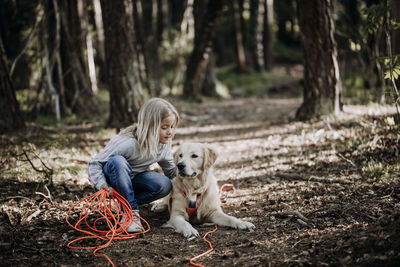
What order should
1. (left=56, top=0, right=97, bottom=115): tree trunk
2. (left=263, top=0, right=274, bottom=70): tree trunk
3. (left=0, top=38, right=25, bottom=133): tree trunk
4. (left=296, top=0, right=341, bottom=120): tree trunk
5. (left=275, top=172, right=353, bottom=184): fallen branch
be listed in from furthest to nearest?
1. (left=263, top=0, right=274, bottom=70): tree trunk
2. (left=56, top=0, right=97, bottom=115): tree trunk
3. (left=296, top=0, right=341, bottom=120): tree trunk
4. (left=0, top=38, right=25, bottom=133): tree trunk
5. (left=275, top=172, right=353, bottom=184): fallen branch

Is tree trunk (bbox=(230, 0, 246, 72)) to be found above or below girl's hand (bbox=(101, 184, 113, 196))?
above

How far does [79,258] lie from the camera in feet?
10.0

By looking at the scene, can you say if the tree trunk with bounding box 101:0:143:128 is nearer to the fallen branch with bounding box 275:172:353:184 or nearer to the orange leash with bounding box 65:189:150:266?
the fallen branch with bounding box 275:172:353:184

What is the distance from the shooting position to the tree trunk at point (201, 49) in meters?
13.0

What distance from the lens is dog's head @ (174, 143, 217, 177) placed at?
393 cm

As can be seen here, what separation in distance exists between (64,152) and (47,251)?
10.5ft

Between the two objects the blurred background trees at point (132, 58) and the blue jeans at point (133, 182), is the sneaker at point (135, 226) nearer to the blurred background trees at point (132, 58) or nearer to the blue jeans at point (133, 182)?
the blue jeans at point (133, 182)

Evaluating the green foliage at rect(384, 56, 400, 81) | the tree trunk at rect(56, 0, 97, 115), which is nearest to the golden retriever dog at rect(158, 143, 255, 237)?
the green foliage at rect(384, 56, 400, 81)

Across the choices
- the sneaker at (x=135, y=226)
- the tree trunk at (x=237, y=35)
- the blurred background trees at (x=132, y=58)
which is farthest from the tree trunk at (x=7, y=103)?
the tree trunk at (x=237, y=35)

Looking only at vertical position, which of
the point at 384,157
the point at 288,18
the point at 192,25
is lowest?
the point at 384,157

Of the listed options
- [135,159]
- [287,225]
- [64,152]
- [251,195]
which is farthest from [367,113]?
[64,152]

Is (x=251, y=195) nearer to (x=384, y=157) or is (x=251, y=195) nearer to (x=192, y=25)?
(x=384, y=157)

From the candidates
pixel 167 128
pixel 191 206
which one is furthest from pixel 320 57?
pixel 191 206

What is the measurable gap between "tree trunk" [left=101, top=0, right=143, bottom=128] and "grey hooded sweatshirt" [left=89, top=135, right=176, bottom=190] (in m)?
3.81
